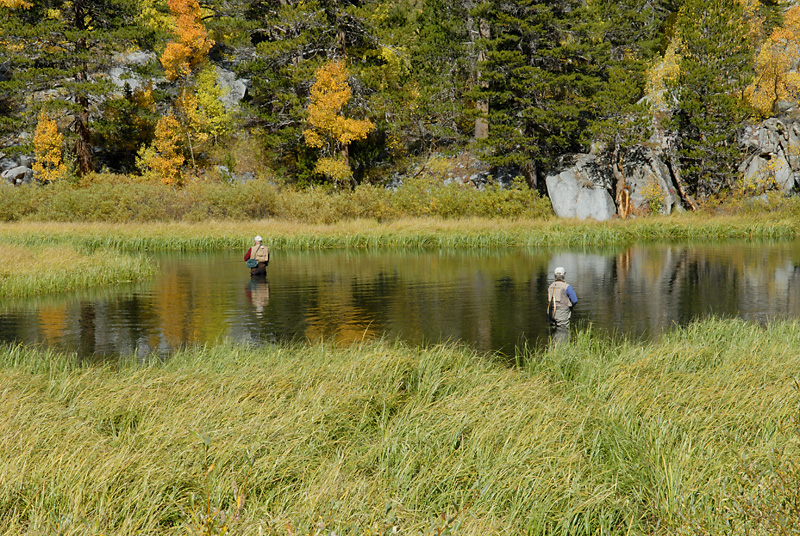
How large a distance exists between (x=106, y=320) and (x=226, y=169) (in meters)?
40.9

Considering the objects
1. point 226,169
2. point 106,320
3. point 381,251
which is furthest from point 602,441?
point 226,169

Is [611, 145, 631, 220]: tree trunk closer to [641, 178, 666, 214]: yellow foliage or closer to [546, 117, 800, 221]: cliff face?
[546, 117, 800, 221]: cliff face

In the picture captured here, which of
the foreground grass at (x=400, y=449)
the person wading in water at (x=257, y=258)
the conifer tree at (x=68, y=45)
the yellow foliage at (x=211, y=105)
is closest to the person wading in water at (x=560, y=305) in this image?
the foreground grass at (x=400, y=449)

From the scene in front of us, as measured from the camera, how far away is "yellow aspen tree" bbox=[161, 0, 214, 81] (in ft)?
191

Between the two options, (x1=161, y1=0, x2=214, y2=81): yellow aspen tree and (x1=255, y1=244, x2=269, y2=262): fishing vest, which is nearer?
(x1=255, y1=244, x2=269, y2=262): fishing vest

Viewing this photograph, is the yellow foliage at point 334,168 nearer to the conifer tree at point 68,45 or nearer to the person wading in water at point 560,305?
the conifer tree at point 68,45

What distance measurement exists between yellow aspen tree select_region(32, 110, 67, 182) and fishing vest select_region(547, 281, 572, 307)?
158 ft

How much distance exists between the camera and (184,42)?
5956 centimetres

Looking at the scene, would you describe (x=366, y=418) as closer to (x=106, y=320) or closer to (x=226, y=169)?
(x=106, y=320)

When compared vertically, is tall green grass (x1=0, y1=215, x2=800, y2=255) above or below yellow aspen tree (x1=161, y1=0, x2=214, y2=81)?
below

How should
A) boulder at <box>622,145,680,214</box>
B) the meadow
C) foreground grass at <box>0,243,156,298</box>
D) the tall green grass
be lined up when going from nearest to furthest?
the meadow → foreground grass at <box>0,243,156,298</box> → the tall green grass → boulder at <box>622,145,680,214</box>

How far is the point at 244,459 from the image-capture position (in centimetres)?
722

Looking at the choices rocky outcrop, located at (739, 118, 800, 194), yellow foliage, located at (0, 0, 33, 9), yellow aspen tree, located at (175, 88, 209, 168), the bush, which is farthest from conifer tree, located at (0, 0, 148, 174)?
rocky outcrop, located at (739, 118, 800, 194)

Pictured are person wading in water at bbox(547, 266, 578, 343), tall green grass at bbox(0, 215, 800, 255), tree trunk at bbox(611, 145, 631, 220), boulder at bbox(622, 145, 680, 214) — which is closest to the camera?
person wading in water at bbox(547, 266, 578, 343)
